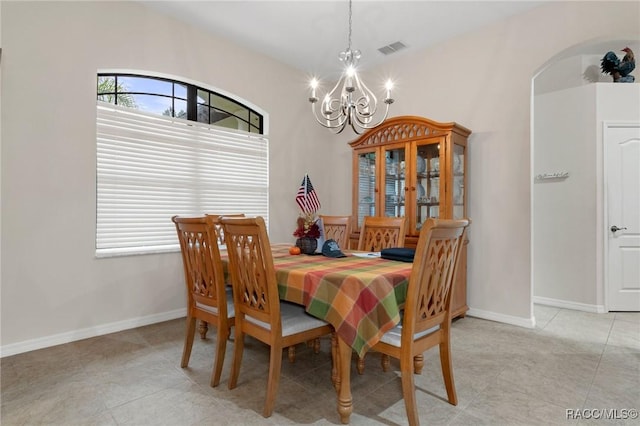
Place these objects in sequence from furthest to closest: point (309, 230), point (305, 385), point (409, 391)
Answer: point (309, 230) < point (305, 385) < point (409, 391)

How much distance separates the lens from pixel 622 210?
382 centimetres

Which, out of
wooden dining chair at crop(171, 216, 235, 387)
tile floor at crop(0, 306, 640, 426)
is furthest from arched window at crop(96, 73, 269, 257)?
wooden dining chair at crop(171, 216, 235, 387)

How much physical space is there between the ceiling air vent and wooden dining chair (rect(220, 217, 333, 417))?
305 cm

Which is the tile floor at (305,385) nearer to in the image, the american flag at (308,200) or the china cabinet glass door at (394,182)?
the american flag at (308,200)

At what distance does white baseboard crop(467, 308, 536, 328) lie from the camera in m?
3.23

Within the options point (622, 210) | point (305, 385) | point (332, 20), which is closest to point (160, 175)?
point (332, 20)

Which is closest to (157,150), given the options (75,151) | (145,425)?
(75,151)

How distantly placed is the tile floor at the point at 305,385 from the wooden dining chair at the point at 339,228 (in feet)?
3.10

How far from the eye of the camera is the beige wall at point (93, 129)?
8.55ft

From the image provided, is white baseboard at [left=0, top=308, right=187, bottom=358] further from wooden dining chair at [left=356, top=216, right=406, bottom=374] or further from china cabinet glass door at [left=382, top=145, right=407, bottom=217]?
china cabinet glass door at [left=382, top=145, right=407, bottom=217]

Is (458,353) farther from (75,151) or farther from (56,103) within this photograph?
(56,103)

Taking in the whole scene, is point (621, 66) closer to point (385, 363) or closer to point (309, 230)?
point (309, 230)

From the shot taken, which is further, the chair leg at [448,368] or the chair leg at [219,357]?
the chair leg at [219,357]

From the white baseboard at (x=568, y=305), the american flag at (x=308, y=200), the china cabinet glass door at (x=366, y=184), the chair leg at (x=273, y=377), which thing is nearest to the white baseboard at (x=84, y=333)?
the american flag at (x=308, y=200)
